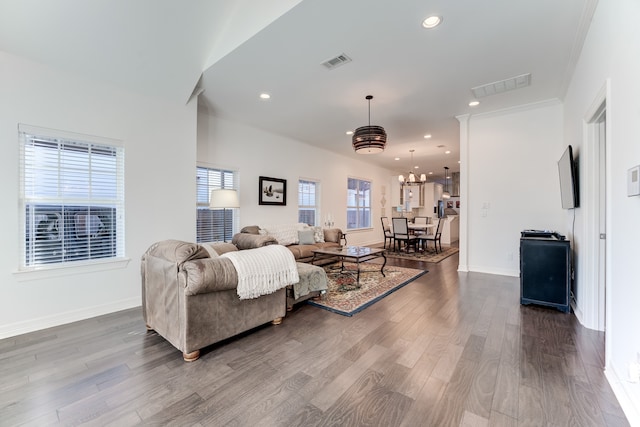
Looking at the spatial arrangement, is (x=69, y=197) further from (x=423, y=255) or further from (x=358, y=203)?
(x=358, y=203)

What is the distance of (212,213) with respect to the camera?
503 centimetres

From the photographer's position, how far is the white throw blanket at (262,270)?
2357 mm

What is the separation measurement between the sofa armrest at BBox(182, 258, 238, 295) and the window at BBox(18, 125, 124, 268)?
188 cm

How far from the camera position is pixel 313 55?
3043 mm

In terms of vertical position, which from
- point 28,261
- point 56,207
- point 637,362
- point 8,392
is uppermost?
point 56,207

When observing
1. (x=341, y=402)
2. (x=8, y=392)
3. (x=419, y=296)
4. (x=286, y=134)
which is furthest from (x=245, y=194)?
(x=341, y=402)

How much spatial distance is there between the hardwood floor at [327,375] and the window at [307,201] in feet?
13.4

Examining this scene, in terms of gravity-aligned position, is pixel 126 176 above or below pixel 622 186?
above

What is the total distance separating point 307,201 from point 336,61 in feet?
13.8

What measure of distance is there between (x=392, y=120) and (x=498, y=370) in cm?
427

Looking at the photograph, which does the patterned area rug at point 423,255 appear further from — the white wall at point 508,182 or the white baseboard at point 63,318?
the white baseboard at point 63,318

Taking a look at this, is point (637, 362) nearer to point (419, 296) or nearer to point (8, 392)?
point (419, 296)

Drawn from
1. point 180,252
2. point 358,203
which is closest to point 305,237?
point 180,252

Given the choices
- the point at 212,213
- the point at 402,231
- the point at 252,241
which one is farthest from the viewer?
the point at 402,231
